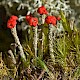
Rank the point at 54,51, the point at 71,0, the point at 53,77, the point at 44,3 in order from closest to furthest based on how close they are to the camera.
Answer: the point at 53,77 → the point at 54,51 → the point at 44,3 → the point at 71,0

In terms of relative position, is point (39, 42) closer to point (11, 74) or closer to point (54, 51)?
point (54, 51)

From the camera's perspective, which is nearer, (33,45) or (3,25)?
(33,45)

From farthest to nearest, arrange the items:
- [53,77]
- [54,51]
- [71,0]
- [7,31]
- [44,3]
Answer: [7,31]
[71,0]
[44,3]
[54,51]
[53,77]

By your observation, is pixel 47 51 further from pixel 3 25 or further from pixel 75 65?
pixel 3 25

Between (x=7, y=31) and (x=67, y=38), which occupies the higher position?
(x=67, y=38)

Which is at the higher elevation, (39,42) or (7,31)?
(39,42)

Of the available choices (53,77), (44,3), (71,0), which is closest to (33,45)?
(53,77)

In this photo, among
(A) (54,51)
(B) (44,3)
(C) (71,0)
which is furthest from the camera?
(C) (71,0)

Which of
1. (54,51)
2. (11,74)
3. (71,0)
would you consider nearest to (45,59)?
(54,51)

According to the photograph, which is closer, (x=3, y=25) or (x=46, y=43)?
(x=46, y=43)
